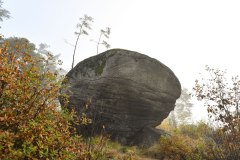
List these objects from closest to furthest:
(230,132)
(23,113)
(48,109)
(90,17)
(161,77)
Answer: (23,113), (48,109), (230,132), (161,77), (90,17)

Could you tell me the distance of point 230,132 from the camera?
24.1 feet

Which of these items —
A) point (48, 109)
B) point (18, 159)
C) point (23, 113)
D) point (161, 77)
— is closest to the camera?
point (18, 159)

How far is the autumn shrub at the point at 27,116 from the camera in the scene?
3.99 metres

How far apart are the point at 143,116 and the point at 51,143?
9.36 metres

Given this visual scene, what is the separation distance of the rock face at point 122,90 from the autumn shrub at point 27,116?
6169 millimetres

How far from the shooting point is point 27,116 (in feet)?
14.1

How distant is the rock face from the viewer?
1163 centimetres

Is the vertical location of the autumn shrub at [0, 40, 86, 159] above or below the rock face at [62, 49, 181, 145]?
below

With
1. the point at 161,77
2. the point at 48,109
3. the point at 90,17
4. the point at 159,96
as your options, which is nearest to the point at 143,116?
the point at 159,96

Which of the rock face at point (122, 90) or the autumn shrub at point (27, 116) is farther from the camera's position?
the rock face at point (122, 90)

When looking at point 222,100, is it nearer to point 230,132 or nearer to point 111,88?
point 230,132

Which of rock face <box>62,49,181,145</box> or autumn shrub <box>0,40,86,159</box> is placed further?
rock face <box>62,49,181,145</box>

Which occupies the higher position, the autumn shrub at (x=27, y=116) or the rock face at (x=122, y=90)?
the rock face at (x=122, y=90)

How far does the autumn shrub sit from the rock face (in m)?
6.17
